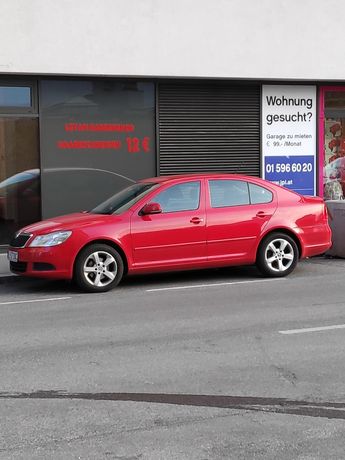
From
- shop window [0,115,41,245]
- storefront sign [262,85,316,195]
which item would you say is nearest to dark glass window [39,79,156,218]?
shop window [0,115,41,245]

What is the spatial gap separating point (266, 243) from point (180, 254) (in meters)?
1.42

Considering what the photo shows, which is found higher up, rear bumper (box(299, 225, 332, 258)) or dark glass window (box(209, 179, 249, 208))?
dark glass window (box(209, 179, 249, 208))

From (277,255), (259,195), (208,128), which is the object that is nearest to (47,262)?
(259,195)

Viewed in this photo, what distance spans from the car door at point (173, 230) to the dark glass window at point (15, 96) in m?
5.24

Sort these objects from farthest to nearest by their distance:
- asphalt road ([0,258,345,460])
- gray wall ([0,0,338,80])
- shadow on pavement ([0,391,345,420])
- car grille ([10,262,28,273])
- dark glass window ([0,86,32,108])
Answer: dark glass window ([0,86,32,108]), gray wall ([0,0,338,80]), car grille ([10,262,28,273]), shadow on pavement ([0,391,345,420]), asphalt road ([0,258,345,460])

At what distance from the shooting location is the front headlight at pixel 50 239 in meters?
9.11

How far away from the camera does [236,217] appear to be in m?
10.0

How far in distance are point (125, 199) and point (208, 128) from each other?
18.9ft

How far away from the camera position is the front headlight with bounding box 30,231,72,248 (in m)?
9.11

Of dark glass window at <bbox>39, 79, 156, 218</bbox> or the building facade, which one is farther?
dark glass window at <bbox>39, 79, 156, 218</bbox>

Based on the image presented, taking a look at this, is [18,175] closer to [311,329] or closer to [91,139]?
[91,139]

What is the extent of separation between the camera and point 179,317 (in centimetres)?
764

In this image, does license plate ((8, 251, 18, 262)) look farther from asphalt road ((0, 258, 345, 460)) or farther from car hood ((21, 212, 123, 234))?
asphalt road ((0, 258, 345, 460))

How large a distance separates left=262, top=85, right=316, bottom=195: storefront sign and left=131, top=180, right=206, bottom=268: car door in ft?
20.4
